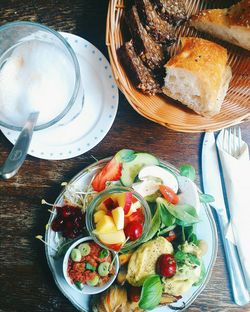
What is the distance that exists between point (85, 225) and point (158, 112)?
15.4 inches

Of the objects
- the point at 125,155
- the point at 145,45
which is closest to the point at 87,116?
the point at 125,155

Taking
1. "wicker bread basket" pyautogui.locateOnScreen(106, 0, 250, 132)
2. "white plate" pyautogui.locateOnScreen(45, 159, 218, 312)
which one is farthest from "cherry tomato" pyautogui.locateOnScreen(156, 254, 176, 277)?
"wicker bread basket" pyautogui.locateOnScreen(106, 0, 250, 132)

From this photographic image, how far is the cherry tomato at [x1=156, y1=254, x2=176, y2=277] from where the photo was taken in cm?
124

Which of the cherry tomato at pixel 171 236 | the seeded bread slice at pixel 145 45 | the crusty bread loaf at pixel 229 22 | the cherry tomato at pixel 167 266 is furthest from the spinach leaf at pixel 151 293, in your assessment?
the crusty bread loaf at pixel 229 22

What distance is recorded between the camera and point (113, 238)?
1.20 meters

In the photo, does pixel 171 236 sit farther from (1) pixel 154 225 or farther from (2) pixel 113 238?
(2) pixel 113 238

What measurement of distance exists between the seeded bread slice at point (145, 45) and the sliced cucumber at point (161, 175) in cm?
29

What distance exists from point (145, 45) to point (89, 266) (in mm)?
637

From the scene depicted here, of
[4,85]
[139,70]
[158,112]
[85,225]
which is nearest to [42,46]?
[4,85]

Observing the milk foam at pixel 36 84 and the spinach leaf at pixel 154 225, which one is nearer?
the milk foam at pixel 36 84

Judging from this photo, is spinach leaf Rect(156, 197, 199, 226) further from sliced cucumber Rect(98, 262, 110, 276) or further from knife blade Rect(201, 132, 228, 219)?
sliced cucumber Rect(98, 262, 110, 276)

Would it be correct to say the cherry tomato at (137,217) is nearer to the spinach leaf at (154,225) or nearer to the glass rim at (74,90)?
the spinach leaf at (154,225)

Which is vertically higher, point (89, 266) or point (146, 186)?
point (146, 186)

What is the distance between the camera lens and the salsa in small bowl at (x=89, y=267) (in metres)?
1.24
